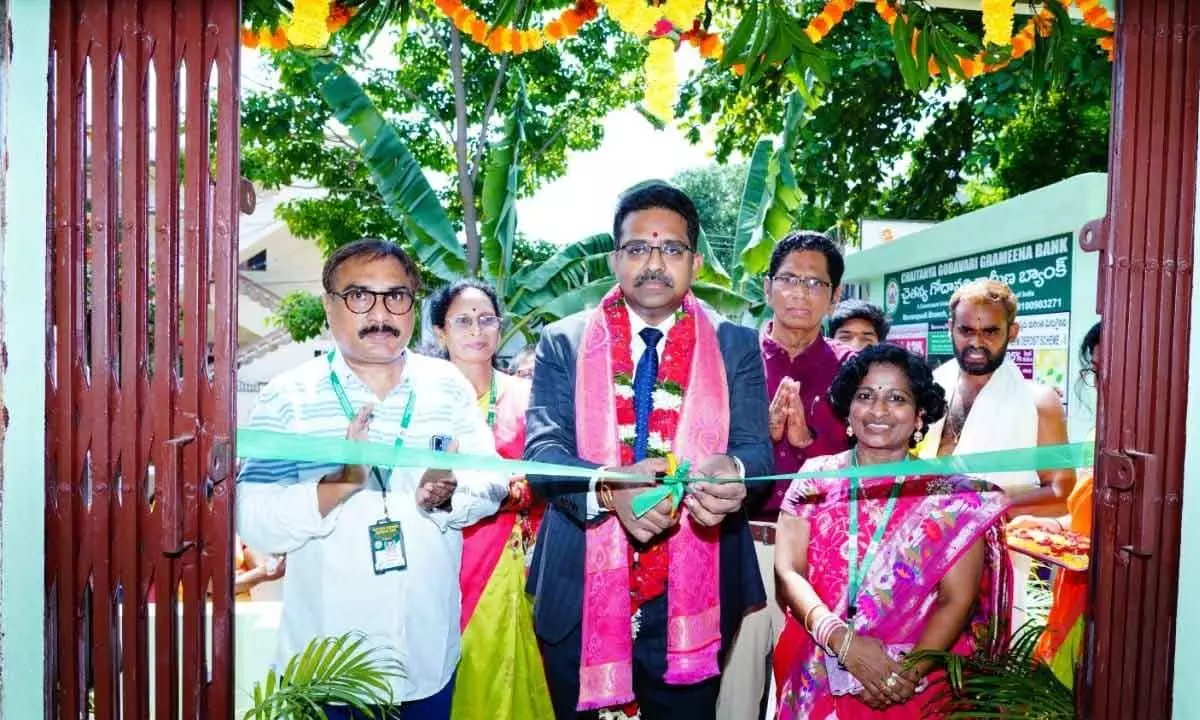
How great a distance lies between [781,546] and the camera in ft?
9.53

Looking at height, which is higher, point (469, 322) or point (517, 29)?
point (517, 29)

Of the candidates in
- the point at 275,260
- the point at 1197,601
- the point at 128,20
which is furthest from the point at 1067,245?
the point at 275,260

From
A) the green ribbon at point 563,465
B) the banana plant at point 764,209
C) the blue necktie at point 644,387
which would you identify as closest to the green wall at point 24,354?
the green ribbon at point 563,465

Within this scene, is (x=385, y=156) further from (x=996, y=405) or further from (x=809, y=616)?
(x=809, y=616)

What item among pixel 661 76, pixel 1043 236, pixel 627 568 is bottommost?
pixel 627 568

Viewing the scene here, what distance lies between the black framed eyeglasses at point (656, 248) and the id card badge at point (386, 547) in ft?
3.65

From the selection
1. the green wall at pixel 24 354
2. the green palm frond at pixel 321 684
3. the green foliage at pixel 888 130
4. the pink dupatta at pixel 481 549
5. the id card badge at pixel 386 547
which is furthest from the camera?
the green foliage at pixel 888 130

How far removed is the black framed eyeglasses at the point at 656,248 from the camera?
9.23 feet

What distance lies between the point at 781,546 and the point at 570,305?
3711 millimetres

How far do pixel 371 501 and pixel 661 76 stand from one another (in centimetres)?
187

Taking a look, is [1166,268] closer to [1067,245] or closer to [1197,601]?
[1197,601]

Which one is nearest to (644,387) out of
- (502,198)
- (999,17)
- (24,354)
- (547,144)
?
(999,17)

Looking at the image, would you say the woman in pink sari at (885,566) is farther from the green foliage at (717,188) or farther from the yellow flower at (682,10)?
the green foliage at (717,188)

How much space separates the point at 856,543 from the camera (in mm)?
2805
